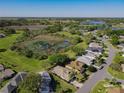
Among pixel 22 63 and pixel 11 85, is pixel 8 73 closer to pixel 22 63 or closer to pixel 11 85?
pixel 11 85

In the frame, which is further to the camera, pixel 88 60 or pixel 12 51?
Result: pixel 12 51

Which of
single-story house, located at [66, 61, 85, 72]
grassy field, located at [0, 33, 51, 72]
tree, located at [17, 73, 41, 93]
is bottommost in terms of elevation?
grassy field, located at [0, 33, 51, 72]

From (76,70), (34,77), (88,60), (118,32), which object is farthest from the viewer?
(118,32)

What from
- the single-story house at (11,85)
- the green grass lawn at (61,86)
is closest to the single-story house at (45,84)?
the green grass lawn at (61,86)

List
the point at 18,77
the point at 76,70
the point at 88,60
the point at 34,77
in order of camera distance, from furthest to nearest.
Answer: the point at 88,60 < the point at 76,70 < the point at 18,77 < the point at 34,77

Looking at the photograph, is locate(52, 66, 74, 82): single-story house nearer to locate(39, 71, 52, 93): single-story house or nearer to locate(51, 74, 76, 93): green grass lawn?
locate(51, 74, 76, 93): green grass lawn

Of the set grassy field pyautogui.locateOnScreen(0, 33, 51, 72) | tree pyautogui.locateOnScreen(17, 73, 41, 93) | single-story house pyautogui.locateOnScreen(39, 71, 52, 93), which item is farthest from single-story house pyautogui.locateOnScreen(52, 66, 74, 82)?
tree pyautogui.locateOnScreen(17, 73, 41, 93)

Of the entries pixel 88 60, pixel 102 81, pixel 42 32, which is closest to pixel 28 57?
pixel 88 60

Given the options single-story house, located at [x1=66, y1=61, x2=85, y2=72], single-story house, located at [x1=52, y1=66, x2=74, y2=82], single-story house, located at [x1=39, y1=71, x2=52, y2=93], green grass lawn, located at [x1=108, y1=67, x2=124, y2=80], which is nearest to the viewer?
single-story house, located at [x1=39, y1=71, x2=52, y2=93]

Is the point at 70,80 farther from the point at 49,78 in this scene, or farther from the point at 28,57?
the point at 28,57

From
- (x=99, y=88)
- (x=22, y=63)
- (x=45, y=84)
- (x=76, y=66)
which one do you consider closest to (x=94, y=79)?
(x=99, y=88)

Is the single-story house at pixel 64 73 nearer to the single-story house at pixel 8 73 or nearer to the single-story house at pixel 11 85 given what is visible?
the single-story house at pixel 11 85
